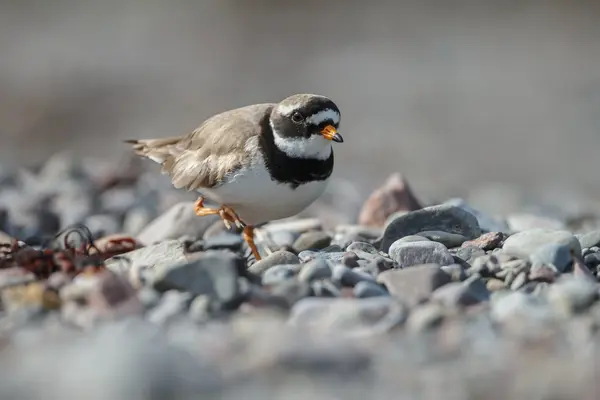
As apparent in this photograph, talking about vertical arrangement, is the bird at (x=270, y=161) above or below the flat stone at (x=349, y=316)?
above

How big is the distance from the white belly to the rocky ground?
13.1 inches

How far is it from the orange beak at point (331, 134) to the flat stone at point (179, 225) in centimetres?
165

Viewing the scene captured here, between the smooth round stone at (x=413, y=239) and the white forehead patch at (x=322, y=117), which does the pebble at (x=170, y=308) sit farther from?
the white forehead patch at (x=322, y=117)

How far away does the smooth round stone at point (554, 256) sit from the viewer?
530cm

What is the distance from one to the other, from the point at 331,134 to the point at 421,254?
0.94 meters

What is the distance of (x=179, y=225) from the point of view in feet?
24.2

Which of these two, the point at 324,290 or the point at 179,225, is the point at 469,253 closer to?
the point at 324,290

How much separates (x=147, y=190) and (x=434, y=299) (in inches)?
211

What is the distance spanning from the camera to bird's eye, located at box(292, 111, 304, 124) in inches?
239

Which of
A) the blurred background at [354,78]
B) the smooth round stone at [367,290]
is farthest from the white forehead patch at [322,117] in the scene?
the blurred background at [354,78]

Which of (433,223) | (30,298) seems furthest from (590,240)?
(30,298)

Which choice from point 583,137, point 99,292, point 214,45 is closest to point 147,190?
point 99,292

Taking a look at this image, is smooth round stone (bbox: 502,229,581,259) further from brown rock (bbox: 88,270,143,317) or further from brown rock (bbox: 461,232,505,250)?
brown rock (bbox: 88,270,143,317)

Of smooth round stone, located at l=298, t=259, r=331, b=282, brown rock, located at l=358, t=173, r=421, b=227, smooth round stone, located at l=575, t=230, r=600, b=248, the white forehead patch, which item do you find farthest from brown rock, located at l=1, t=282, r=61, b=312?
brown rock, located at l=358, t=173, r=421, b=227
